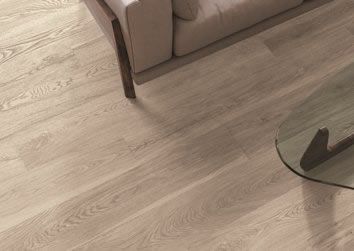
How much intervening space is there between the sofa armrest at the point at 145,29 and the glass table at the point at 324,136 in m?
0.49

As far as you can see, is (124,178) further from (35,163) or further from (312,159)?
(312,159)

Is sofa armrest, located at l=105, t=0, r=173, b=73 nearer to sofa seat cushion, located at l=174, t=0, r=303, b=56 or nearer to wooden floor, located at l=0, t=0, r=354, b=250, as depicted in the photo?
sofa seat cushion, located at l=174, t=0, r=303, b=56

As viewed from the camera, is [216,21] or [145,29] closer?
[145,29]

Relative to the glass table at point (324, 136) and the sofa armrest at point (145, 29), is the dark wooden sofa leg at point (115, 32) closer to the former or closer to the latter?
the sofa armrest at point (145, 29)

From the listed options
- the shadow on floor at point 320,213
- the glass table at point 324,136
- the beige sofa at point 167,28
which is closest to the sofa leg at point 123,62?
the beige sofa at point 167,28

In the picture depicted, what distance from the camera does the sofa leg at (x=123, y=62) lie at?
5.29 ft

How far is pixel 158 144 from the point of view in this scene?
6.04 feet

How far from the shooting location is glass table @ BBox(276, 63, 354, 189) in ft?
4.69

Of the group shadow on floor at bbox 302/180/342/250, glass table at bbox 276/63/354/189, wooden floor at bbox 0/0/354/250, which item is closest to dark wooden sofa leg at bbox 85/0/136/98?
wooden floor at bbox 0/0/354/250

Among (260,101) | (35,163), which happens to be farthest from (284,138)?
(35,163)

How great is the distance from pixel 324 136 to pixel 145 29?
0.65 meters

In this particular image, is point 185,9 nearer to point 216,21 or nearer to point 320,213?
point 216,21

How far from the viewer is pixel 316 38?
2.08 m

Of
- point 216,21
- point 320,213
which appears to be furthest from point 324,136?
point 216,21
